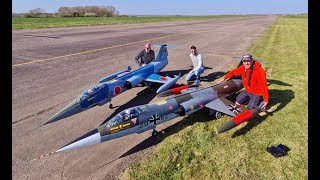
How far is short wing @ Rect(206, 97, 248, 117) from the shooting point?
→ 1092 centimetres

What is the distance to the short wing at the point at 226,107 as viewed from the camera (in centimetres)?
1092

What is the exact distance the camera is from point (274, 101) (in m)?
13.5

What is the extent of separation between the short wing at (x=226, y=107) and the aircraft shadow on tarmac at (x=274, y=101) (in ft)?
2.22

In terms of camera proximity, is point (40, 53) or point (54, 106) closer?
point (54, 106)

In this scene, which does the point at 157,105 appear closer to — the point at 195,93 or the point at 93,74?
the point at 195,93

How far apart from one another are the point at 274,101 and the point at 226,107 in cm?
374

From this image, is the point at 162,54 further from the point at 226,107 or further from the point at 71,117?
the point at 71,117

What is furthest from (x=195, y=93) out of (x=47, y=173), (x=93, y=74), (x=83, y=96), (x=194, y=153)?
(x=93, y=74)

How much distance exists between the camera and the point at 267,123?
11164 millimetres

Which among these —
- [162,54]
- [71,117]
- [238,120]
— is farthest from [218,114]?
[162,54]

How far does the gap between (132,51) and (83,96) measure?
18.4 meters

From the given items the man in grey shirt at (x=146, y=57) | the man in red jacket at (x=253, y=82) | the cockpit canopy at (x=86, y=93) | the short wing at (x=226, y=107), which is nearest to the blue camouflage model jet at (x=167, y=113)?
the short wing at (x=226, y=107)

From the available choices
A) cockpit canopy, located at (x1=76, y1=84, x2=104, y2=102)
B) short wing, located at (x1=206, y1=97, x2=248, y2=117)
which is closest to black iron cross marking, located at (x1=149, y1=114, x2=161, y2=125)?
short wing, located at (x1=206, y1=97, x2=248, y2=117)

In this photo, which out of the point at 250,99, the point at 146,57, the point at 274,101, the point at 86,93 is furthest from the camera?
the point at 146,57
